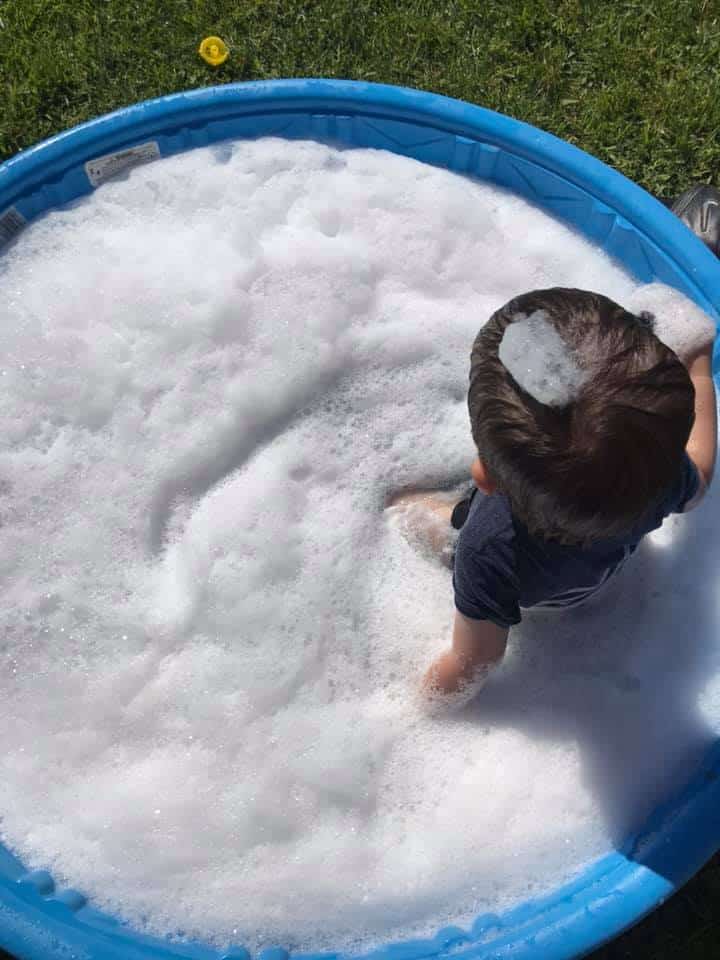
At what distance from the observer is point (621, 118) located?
1.98 metres

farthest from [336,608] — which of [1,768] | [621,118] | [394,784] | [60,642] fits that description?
[621,118]

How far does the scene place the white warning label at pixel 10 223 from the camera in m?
1.65

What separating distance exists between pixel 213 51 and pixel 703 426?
4.42ft

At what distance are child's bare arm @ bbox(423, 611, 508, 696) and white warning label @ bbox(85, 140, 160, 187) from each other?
1021 millimetres

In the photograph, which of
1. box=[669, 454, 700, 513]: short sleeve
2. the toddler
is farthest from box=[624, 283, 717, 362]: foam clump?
the toddler

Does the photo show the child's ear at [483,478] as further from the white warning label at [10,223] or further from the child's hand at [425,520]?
the white warning label at [10,223]

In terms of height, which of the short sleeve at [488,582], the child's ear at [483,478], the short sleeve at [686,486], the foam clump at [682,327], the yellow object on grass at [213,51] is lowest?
the short sleeve at [488,582]

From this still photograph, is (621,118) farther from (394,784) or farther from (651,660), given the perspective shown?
(394,784)

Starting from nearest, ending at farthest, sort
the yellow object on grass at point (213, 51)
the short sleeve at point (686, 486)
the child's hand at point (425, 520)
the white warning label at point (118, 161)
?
the short sleeve at point (686, 486) < the child's hand at point (425, 520) < the white warning label at point (118, 161) < the yellow object on grass at point (213, 51)

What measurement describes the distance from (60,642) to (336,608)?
460mm

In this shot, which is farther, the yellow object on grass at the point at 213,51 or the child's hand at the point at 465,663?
the yellow object on grass at the point at 213,51

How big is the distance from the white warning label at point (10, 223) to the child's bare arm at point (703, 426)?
1170 millimetres

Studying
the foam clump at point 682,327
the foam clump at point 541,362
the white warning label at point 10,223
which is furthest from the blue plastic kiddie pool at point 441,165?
the foam clump at point 541,362

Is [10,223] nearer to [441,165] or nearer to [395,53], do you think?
[441,165]
